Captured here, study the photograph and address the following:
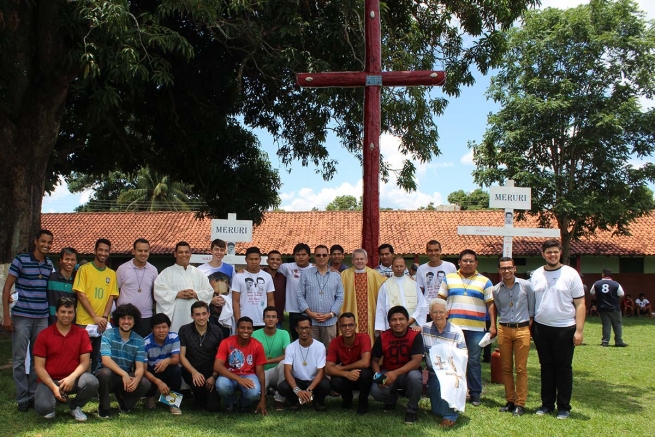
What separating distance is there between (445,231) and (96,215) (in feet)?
50.3

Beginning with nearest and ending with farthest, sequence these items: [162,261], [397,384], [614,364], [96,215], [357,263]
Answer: [397,384], [357,263], [614,364], [162,261], [96,215]

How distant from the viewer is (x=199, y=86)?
1252 cm

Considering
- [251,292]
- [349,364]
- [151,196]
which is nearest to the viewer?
[349,364]

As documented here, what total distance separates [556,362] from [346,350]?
2161 millimetres

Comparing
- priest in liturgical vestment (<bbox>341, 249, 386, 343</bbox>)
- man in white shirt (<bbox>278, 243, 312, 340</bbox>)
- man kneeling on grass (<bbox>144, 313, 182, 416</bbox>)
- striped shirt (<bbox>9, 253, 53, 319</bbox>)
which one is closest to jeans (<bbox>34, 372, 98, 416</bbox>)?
man kneeling on grass (<bbox>144, 313, 182, 416</bbox>)

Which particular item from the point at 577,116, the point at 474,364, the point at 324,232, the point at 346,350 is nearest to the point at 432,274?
the point at 474,364

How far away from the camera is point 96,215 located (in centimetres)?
2769

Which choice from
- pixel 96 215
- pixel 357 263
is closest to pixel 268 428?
pixel 357 263

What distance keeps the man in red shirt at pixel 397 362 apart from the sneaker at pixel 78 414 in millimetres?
2850

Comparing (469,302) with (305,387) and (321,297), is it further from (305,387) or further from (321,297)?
(305,387)

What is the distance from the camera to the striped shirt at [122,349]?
20.8 feet

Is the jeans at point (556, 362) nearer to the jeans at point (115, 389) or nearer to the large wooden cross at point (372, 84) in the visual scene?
the large wooden cross at point (372, 84)

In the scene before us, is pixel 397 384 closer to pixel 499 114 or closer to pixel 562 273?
pixel 562 273

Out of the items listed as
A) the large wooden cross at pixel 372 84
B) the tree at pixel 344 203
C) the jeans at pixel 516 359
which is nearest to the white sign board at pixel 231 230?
the large wooden cross at pixel 372 84
